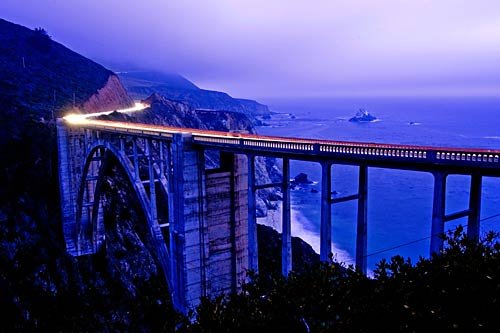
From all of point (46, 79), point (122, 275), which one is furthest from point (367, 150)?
point (46, 79)

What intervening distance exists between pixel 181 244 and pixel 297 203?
208 feet

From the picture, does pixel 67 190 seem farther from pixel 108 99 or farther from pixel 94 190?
pixel 108 99

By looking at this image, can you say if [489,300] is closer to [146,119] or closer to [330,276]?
[330,276]

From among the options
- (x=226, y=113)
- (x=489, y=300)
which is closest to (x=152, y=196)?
(x=489, y=300)

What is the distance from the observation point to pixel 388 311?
938cm

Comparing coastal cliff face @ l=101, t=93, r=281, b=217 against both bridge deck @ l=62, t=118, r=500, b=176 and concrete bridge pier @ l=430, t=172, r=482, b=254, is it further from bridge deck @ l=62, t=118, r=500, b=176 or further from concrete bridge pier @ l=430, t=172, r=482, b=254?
concrete bridge pier @ l=430, t=172, r=482, b=254

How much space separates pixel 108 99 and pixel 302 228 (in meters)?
47.0

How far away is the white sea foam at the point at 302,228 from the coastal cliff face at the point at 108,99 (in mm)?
36863

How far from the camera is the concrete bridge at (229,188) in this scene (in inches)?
537

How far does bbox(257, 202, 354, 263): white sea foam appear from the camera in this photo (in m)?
62.5

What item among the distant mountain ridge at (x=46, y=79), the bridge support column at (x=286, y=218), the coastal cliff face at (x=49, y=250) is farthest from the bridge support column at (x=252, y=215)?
the distant mountain ridge at (x=46, y=79)

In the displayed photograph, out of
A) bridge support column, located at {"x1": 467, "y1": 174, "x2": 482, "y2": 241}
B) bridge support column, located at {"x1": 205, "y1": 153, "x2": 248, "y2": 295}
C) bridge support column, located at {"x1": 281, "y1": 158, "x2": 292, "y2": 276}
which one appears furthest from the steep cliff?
bridge support column, located at {"x1": 467, "y1": 174, "x2": 482, "y2": 241}

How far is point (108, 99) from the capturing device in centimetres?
8500

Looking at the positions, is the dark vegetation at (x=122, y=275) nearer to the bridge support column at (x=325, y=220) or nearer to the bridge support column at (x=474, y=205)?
the bridge support column at (x=474, y=205)
